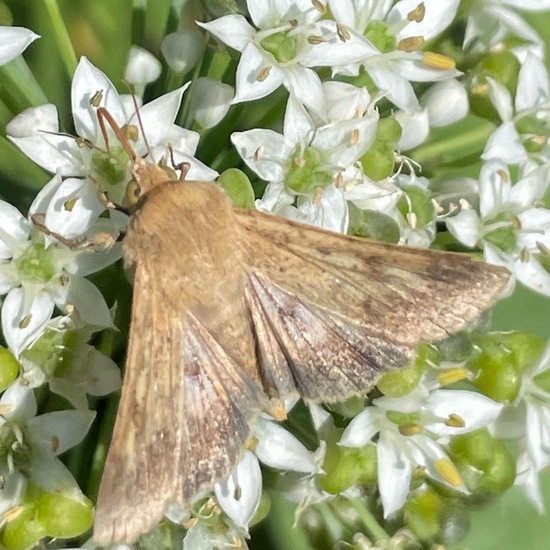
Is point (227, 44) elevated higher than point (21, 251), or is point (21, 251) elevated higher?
point (227, 44)

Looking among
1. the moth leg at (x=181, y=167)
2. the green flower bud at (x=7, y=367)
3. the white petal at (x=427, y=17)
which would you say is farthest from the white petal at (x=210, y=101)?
the green flower bud at (x=7, y=367)

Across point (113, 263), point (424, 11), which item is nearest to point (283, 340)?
point (113, 263)

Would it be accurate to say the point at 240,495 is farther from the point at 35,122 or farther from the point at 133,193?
the point at 35,122

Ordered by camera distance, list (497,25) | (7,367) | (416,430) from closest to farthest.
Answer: (7,367) < (416,430) < (497,25)

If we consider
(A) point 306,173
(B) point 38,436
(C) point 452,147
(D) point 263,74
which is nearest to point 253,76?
(D) point 263,74

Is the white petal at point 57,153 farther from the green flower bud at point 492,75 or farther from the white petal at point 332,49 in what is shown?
the green flower bud at point 492,75

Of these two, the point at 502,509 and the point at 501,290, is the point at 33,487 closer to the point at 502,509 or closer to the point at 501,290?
the point at 501,290
